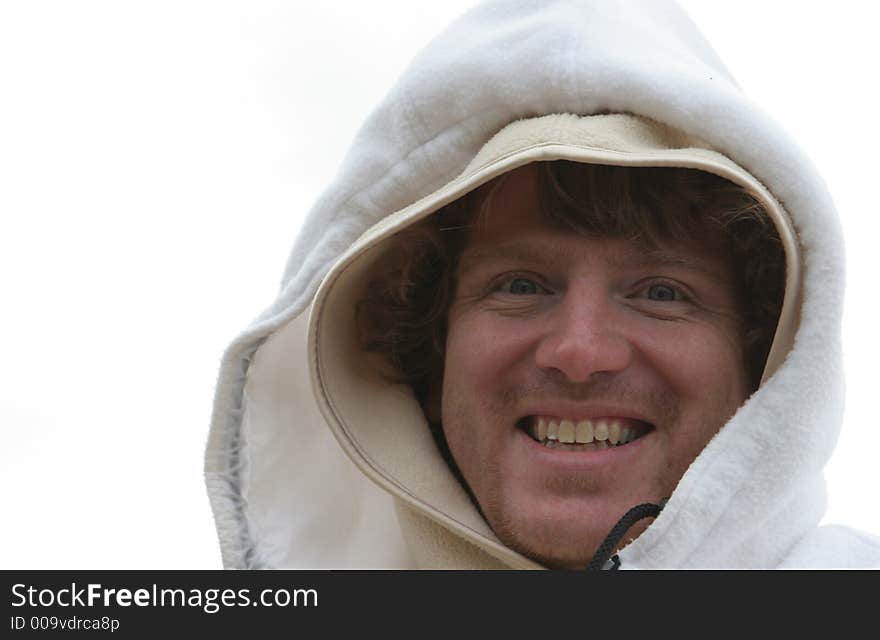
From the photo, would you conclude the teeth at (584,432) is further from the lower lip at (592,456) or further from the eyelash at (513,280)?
the eyelash at (513,280)

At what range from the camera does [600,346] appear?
1694mm

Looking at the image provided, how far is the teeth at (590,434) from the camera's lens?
1.74 metres

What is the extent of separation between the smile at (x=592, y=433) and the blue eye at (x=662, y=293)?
190mm

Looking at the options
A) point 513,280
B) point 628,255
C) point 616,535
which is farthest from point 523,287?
point 616,535

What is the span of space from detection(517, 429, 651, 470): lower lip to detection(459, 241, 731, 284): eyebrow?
0.26 m

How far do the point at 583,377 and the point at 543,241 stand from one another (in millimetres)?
230

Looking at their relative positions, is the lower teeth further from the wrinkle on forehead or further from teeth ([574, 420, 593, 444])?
the wrinkle on forehead

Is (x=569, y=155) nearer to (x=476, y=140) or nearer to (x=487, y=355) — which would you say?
(x=476, y=140)

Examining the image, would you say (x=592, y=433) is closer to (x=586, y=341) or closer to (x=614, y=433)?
(x=614, y=433)

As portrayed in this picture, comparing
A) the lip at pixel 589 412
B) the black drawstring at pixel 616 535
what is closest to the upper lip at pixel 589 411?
the lip at pixel 589 412

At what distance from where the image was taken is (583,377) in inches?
67.3

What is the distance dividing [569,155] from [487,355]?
37 centimetres

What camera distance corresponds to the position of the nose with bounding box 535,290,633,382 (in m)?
1.69
